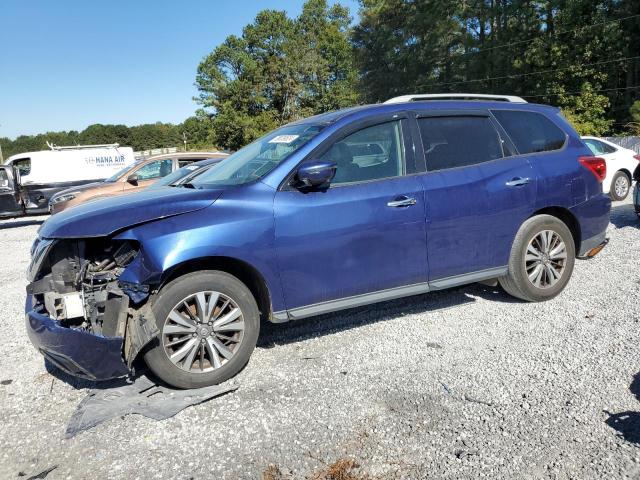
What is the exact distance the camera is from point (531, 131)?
5.04 meters

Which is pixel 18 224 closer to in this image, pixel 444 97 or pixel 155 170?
pixel 155 170

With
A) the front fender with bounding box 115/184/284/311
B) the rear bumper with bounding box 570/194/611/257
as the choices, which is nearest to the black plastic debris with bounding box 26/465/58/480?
the front fender with bounding box 115/184/284/311

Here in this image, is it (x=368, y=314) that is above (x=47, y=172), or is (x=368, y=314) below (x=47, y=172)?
below

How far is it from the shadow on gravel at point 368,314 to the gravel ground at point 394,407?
0.03m

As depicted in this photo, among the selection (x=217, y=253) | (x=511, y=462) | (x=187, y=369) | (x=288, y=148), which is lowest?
(x=511, y=462)

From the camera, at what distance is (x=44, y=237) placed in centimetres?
367

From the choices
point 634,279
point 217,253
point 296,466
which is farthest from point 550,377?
point 634,279

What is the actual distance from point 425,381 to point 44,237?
2865 millimetres

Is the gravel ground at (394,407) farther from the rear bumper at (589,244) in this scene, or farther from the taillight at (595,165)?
the taillight at (595,165)

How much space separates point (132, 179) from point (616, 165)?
10801mm

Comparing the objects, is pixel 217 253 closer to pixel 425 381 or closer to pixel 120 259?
pixel 120 259

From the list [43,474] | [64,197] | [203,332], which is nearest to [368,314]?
[203,332]

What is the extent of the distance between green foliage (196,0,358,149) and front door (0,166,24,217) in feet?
135

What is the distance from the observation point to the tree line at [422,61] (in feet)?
106
